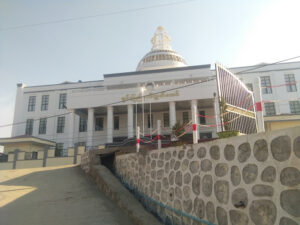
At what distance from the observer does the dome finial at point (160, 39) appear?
36.4 metres

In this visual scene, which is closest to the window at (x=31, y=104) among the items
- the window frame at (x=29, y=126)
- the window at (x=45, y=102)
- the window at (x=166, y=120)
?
the window at (x=45, y=102)

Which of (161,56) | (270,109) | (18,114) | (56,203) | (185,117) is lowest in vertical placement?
(56,203)

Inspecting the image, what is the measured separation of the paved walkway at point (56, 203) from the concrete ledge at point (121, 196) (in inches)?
7.9

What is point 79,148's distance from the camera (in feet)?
55.1

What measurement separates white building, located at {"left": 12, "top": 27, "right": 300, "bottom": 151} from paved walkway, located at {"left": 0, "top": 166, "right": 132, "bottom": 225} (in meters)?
9.50

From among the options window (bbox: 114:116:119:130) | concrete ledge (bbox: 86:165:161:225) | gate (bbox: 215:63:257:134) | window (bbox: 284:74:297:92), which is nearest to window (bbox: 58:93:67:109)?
window (bbox: 114:116:119:130)

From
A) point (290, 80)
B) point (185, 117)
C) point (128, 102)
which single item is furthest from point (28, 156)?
point (290, 80)

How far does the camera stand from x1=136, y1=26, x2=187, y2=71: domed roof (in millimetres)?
31469

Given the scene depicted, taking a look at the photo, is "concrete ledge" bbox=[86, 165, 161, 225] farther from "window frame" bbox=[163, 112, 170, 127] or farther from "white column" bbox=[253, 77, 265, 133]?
"window frame" bbox=[163, 112, 170, 127]

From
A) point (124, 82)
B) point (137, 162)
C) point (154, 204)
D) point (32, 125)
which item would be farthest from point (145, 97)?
point (32, 125)

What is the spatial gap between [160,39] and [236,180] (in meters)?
36.4

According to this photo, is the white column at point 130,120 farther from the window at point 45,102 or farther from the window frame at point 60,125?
the window at point 45,102

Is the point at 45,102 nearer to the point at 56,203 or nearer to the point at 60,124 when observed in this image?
the point at 60,124

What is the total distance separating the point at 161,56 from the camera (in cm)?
3275
